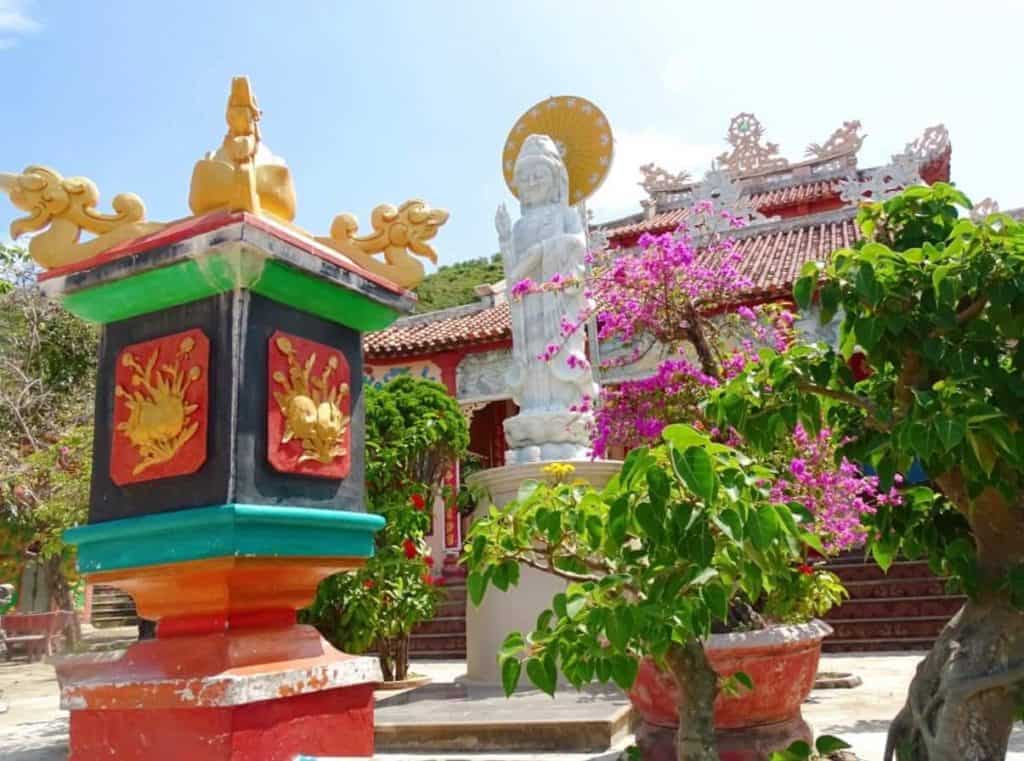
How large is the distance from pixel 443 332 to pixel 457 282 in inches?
621

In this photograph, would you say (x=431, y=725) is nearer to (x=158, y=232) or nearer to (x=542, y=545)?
(x=542, y=545)

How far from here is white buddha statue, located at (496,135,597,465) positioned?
22.1ft

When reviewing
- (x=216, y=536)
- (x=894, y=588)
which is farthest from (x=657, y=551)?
(x=894, y=588)

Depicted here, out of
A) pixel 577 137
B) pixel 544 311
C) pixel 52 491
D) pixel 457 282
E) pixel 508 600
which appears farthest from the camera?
pixel 457 282

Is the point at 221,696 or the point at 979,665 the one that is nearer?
the point at 221,696

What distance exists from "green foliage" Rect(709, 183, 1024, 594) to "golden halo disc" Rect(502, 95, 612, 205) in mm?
5758

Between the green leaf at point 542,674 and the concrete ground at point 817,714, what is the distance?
0.80 m

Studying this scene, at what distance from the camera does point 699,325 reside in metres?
4.08

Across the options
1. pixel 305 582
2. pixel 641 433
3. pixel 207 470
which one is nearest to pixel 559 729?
pixel 641 433

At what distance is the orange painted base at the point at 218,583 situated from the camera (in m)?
1.65

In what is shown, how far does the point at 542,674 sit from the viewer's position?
178 cm

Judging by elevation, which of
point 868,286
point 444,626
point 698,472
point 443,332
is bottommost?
point 444,626

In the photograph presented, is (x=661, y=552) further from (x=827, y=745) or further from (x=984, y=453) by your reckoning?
(x=827, y=745)

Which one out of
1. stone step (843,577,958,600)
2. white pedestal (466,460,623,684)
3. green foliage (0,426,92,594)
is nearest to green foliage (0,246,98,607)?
green foliage (0,426,92,594)
